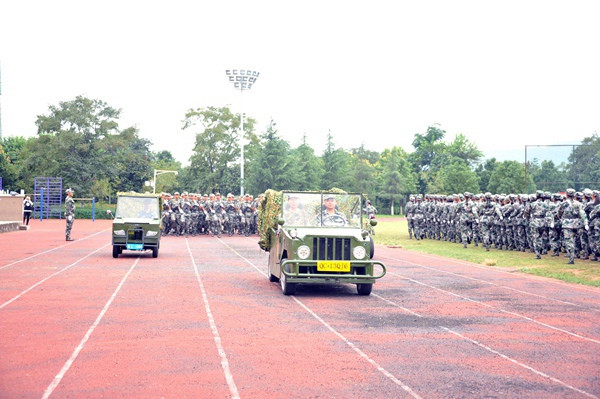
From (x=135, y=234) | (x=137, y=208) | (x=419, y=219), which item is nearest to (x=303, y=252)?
(x=135, y=234)

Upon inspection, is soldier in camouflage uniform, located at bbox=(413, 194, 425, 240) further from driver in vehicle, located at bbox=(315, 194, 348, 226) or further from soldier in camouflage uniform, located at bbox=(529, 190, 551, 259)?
driver in vehicle, located at bbox=(315, 194, 348, 226)

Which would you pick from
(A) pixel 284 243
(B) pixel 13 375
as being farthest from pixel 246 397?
(A) pixel 284 243

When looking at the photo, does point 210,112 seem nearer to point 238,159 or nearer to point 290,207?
point 238,159

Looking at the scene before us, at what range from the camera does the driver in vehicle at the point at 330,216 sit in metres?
15.6

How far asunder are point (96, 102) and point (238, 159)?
15683mm

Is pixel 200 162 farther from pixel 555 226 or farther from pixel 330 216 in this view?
pixel 330 216

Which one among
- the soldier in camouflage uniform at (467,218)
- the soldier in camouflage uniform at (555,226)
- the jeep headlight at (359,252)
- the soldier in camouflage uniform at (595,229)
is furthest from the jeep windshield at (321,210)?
the soldier in camouflage uniform at (467,218)

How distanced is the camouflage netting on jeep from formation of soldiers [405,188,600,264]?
33.3 ft

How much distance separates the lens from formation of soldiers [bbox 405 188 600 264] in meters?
23.7

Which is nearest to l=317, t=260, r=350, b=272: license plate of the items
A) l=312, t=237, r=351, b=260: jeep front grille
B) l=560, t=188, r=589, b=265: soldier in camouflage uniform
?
l=312, t=237, r=351, b=260: jeep front grille

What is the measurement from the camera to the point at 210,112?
77875 mm

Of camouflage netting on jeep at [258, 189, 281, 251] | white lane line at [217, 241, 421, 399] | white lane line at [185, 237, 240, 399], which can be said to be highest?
camouflage netting on jeep at [258, 189, 281, 251]

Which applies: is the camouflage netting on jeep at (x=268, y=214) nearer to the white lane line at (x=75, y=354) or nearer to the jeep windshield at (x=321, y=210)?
the jeep windshield at (x=321, y=210)

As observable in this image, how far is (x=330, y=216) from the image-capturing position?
51.8 ft
